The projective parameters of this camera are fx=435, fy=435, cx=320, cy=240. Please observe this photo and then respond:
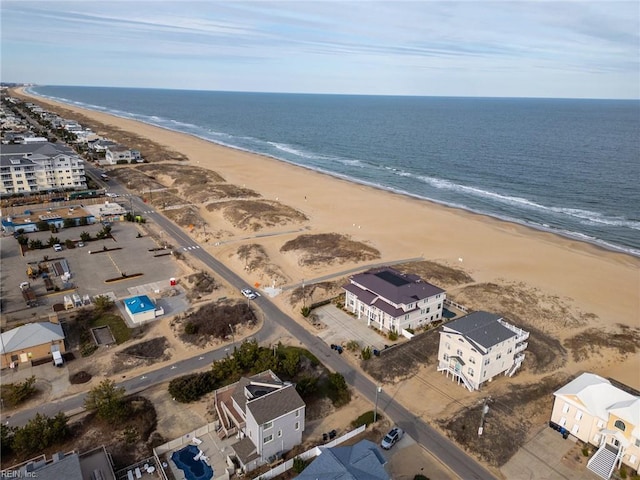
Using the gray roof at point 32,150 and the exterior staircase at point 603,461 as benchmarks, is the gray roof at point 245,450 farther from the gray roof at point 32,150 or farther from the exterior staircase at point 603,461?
the gray roof at point 32,150

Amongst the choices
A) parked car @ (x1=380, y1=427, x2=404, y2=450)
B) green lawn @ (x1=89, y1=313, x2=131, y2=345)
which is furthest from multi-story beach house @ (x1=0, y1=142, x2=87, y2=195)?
parked car @ (x1=380, y1=427, x2=404, y2=450)

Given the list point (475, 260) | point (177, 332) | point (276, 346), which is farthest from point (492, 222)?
point (177, 332)

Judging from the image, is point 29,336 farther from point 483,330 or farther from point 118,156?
point 118,156

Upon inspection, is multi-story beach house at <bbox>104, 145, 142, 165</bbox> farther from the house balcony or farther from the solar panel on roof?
the house balcony

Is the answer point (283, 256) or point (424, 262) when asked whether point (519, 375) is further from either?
point (283, 256)

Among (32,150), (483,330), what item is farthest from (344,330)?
(32,150)

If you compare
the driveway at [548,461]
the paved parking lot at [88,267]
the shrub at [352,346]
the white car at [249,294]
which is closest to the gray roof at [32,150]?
the paved parking lot at [88,267]
